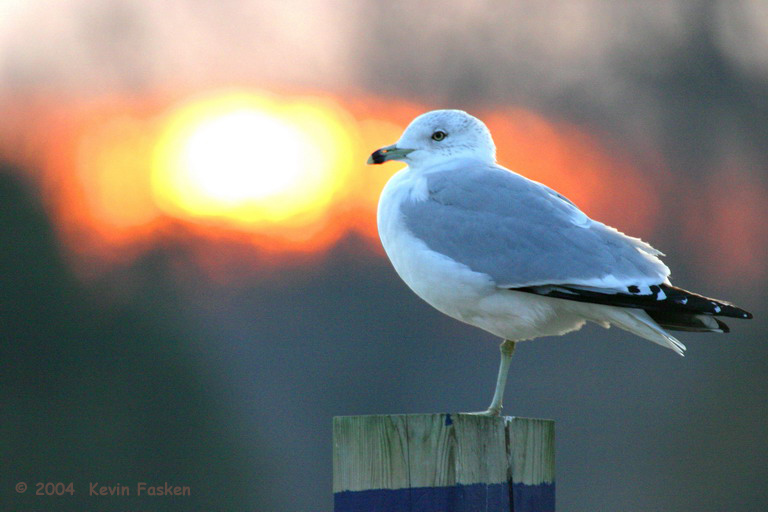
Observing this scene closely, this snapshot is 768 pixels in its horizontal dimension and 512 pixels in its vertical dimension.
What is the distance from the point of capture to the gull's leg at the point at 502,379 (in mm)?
4723

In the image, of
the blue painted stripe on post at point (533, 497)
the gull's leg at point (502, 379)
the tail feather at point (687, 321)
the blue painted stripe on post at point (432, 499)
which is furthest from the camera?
the gull's leg at point (502, 379)

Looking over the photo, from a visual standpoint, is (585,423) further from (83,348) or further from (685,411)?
(83,348)

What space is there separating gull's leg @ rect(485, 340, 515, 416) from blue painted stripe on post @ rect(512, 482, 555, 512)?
0.92 meters

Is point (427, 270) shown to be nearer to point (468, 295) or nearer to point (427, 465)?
point (468, 295)

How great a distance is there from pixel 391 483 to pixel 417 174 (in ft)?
6.86

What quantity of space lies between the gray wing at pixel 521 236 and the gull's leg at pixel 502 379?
0.57 meters

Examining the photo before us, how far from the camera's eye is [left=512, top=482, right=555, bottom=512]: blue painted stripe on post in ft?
11.4

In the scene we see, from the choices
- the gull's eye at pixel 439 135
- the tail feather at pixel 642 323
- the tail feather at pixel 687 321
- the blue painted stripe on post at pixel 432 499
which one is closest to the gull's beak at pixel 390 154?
the gull's eye at pixel 439 135

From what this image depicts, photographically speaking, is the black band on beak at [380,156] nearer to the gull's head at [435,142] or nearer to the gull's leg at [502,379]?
the gull's head at [435,142]

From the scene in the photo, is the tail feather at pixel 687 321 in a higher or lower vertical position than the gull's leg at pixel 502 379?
higher

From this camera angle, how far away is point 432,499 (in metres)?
3.38

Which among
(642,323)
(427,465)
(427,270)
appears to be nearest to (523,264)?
(427,270)

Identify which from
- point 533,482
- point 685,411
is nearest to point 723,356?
point 685,411

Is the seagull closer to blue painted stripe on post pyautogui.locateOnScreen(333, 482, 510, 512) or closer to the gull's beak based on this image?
the gull's beak
